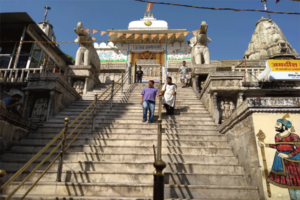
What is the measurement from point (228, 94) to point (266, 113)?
3343mm

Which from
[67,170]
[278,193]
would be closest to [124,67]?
[67,170]

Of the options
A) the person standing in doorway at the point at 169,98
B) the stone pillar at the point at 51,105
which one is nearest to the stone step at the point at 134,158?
the stone pillar at the point at 51,105

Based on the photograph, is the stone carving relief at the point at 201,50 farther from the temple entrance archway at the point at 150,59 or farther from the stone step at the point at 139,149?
the stone step at the point at 139,149

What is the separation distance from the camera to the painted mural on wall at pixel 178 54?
17.0 m

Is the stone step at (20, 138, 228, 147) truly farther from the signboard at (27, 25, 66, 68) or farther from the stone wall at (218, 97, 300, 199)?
the signboard at (27, 25, 66, 68)

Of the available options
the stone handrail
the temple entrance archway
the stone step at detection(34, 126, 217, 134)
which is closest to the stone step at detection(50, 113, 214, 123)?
the stone step at detection(34, 126, 217, 134)

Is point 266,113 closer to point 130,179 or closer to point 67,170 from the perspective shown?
point 130,179

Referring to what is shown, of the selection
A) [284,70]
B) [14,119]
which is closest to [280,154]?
[14,119]

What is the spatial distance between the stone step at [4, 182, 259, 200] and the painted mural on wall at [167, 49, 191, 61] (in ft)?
48.4

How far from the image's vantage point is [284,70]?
25.5 feet

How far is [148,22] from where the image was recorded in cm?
1955

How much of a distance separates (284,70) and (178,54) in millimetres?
10234

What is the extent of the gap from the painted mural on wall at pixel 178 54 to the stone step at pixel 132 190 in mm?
14756

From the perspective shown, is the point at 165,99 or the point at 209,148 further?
the point at 165,99
